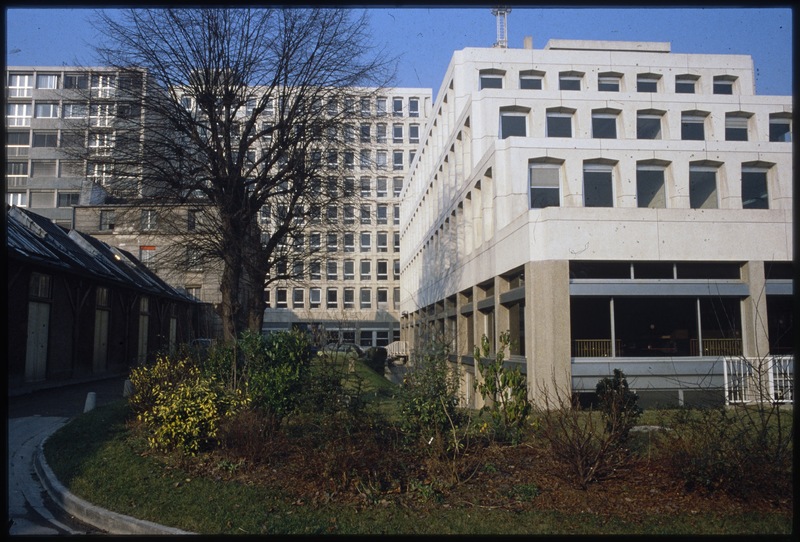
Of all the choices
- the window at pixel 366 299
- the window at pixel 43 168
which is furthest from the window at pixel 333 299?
the window at pixel 43 168

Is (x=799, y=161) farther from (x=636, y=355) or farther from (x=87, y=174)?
(x=87, y=174)

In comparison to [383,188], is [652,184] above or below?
below

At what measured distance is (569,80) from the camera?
113 ft

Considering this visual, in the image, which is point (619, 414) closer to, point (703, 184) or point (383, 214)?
point (703, 184)

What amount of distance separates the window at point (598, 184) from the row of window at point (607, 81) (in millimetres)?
11516

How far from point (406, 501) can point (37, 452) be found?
7685 millimetres

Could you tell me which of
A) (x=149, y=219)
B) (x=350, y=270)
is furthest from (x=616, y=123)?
(x=350, y=270)

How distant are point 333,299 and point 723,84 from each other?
160 feet

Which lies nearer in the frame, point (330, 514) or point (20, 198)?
point (330, 514)

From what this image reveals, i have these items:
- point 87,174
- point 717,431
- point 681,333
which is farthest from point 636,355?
point 87,174

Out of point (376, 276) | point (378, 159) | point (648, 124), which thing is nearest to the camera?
point (648, 124)

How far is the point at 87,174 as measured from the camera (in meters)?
20.3

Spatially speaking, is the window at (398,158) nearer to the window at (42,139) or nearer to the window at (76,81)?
the window at (42,139)

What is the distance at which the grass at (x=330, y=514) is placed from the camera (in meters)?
7.03
